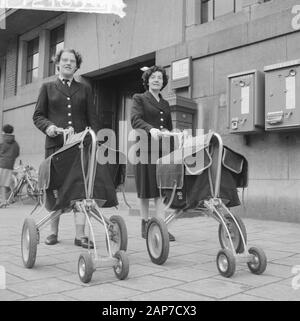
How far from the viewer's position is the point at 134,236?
5.06 m

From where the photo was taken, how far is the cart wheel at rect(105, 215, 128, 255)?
3.57 meters

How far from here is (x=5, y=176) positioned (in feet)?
32.1

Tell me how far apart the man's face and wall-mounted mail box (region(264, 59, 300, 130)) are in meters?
3.20

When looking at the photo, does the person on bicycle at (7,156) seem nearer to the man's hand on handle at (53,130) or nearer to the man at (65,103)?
the man at (65,103)

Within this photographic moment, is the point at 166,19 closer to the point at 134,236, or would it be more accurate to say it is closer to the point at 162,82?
the point at 162,82

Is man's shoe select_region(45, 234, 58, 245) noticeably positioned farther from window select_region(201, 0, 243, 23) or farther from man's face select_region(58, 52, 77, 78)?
window select_region(201, 0, 243, 23)

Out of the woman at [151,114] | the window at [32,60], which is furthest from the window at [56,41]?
the woman at [151,114]

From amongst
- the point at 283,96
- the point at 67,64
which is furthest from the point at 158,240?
the point at 283,96

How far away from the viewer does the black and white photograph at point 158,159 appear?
2975mm

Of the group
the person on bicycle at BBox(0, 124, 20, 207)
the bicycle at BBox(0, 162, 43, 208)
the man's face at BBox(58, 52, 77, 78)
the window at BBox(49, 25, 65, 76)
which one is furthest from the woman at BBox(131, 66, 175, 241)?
the window at BBox(49, 25, 65, 76)

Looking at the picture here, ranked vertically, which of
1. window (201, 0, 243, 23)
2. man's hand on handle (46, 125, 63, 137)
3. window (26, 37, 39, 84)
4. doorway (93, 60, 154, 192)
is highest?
window (26, 37, 39, 84)

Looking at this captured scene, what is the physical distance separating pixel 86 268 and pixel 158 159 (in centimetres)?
144

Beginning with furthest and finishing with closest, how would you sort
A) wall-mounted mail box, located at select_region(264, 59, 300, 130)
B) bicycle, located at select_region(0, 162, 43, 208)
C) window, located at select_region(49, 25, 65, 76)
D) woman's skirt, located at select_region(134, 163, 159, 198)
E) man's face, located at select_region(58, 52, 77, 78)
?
window, located at select_region(49, 25, 65, 76) → bicycle, located at select_region(0, 162, 43, 208) → wall-mounted mail box, located at select_region(264, 59, 300, 130) → woman's skirt, located at select_region(134, 163, 159, 198) → man's face, located at select_region(58, 52, 77, 78)
